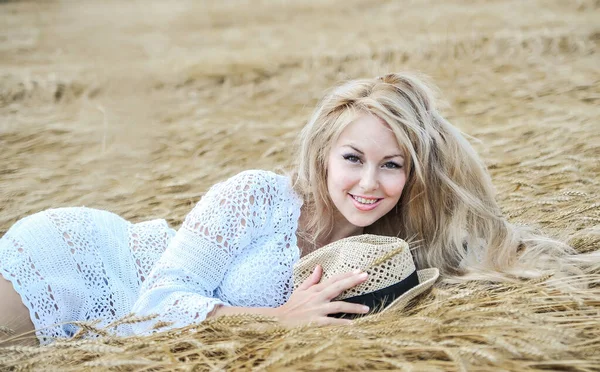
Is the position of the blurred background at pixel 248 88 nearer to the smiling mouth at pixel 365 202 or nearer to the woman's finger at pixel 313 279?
the smiling mouth at pixel 365 202

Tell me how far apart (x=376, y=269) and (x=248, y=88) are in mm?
3913

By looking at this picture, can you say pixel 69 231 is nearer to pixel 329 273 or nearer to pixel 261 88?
pixel 329 273

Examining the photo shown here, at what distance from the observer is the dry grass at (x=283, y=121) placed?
7.30ft

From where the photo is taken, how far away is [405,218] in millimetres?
3199

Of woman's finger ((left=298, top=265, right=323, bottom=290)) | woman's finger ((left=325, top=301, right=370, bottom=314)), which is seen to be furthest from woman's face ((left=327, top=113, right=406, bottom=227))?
woman's finger ((left=325, top=301, right=370, bottom=314))

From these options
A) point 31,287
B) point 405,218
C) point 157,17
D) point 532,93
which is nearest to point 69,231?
point 31,287

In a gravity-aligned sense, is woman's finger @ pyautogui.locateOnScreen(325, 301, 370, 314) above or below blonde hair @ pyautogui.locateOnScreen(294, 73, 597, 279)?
below

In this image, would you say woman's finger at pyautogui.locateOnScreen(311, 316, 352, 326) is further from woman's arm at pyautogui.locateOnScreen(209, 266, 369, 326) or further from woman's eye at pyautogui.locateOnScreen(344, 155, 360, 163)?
woman's eye at pyautogui.locateOnScreen(344, 155, 360, 163)

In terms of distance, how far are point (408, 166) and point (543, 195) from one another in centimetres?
130

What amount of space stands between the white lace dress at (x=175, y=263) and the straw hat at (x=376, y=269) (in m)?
0.25

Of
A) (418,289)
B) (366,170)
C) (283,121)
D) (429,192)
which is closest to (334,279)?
(418,289)

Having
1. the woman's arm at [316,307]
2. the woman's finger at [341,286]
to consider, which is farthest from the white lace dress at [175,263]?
the woman's finger at [341,286]

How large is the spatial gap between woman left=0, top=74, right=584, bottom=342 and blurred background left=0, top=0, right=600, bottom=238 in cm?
54

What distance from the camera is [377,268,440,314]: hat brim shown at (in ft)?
8.60
